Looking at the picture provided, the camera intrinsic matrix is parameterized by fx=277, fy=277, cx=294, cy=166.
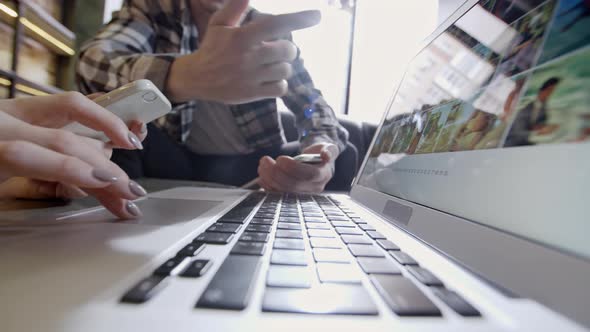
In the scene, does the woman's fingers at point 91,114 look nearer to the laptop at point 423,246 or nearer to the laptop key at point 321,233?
the laptop at point 423,246

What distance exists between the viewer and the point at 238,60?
18.7 inches

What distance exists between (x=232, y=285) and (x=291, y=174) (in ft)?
1.65

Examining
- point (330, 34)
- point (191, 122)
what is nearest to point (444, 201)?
point (191, 122)

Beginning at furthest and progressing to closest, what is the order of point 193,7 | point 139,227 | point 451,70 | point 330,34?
point 330,34, point 193,7, point 451,70, point 139,227

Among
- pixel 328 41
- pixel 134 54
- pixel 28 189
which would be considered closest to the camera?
pixel 28 189

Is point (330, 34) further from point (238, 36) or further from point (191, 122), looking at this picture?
point (238, 36)

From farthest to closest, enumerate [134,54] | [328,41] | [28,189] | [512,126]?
[328,41], [134,54], [28,189], [512,126]

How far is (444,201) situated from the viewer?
246 mm

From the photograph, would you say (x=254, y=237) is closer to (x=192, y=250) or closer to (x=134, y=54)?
(x=192, y=250)

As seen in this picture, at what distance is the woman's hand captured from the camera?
0.56 feet

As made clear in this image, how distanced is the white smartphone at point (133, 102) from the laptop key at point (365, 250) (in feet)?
0.69

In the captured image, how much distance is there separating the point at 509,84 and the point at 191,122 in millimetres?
775

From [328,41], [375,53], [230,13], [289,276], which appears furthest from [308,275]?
[328,41]

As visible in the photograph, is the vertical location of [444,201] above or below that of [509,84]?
below
